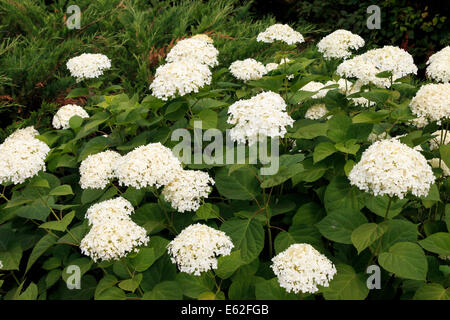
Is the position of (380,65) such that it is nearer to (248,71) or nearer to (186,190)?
(248,71)

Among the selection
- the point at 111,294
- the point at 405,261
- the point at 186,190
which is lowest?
the point at 111,294

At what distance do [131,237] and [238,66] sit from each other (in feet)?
5.38

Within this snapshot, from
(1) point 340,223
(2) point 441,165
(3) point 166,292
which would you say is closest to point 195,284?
(3) point 166,292

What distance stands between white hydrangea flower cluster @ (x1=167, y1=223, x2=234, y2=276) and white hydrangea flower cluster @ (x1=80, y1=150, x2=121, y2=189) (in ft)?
2.03

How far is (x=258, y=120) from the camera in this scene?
1.97 metres

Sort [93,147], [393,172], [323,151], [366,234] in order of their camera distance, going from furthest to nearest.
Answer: [93,147] → [323,151] → [366,234] → [393,172]

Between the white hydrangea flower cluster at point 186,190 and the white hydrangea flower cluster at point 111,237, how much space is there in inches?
8.5

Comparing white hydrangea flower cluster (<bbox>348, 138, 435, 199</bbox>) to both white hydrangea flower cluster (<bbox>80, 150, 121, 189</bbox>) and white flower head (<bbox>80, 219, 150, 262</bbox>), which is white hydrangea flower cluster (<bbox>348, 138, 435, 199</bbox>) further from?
white hydrangea flower cluster (<bbox>80, 150, 121, 189</bbox>)

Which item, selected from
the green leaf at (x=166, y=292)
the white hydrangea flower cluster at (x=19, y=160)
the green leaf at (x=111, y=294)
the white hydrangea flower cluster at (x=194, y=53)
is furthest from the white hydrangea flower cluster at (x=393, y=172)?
the white hydrangea flower cluster at (x=19, y=160)

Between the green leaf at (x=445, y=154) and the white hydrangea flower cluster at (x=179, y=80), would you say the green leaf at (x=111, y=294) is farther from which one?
the green leaf at (x=445, y=154)

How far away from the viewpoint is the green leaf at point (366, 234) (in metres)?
1.75

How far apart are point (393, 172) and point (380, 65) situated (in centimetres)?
118

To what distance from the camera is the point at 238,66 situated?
3.09 metres

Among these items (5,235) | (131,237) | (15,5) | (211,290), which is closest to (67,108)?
(5,235)
